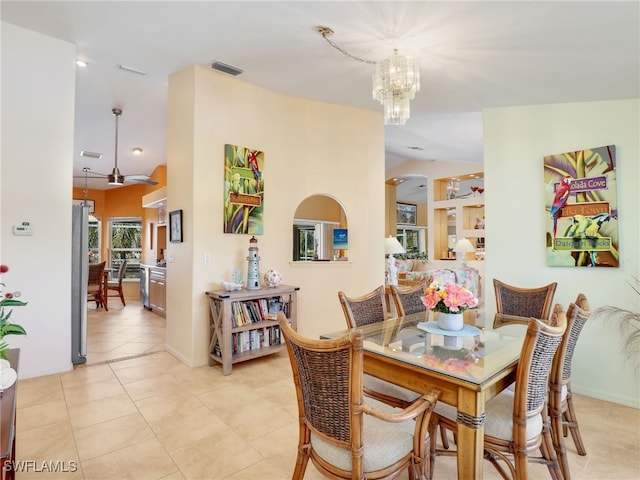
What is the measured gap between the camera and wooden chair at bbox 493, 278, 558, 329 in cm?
268

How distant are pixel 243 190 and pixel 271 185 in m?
0.39

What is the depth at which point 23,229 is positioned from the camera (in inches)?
118

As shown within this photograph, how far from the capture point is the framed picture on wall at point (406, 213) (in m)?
13.4

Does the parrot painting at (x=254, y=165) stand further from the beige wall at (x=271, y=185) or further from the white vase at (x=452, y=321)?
the white vase at (x=452, y=321)

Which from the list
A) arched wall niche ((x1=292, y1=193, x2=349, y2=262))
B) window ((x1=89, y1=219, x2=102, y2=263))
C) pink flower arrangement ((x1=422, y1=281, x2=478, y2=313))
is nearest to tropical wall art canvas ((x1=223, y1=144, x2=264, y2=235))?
arched wall niche ((x1=292, y1=193, x2=349, y2=262))

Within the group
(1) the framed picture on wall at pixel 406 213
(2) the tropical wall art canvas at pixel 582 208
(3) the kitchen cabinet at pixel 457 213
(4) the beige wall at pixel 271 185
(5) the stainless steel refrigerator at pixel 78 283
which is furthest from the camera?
(1) the framed picture on wall at pixel 406 213

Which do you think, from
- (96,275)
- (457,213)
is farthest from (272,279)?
(457,213)

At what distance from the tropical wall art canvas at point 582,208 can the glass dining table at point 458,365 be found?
1.45m

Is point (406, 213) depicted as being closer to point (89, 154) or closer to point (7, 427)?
point (89, 154)

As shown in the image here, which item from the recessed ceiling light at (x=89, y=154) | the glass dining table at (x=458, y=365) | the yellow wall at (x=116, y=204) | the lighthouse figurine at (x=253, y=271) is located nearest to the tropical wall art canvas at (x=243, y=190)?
the lighthouse figurine at (x=253, y=271)

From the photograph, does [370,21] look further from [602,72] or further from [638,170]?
[638,170]

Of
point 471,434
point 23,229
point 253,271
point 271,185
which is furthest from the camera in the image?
point 271,185

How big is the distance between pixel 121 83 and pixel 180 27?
75.9 inches

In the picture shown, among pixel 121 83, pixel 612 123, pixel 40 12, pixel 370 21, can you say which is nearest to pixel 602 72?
pixel 612 123
